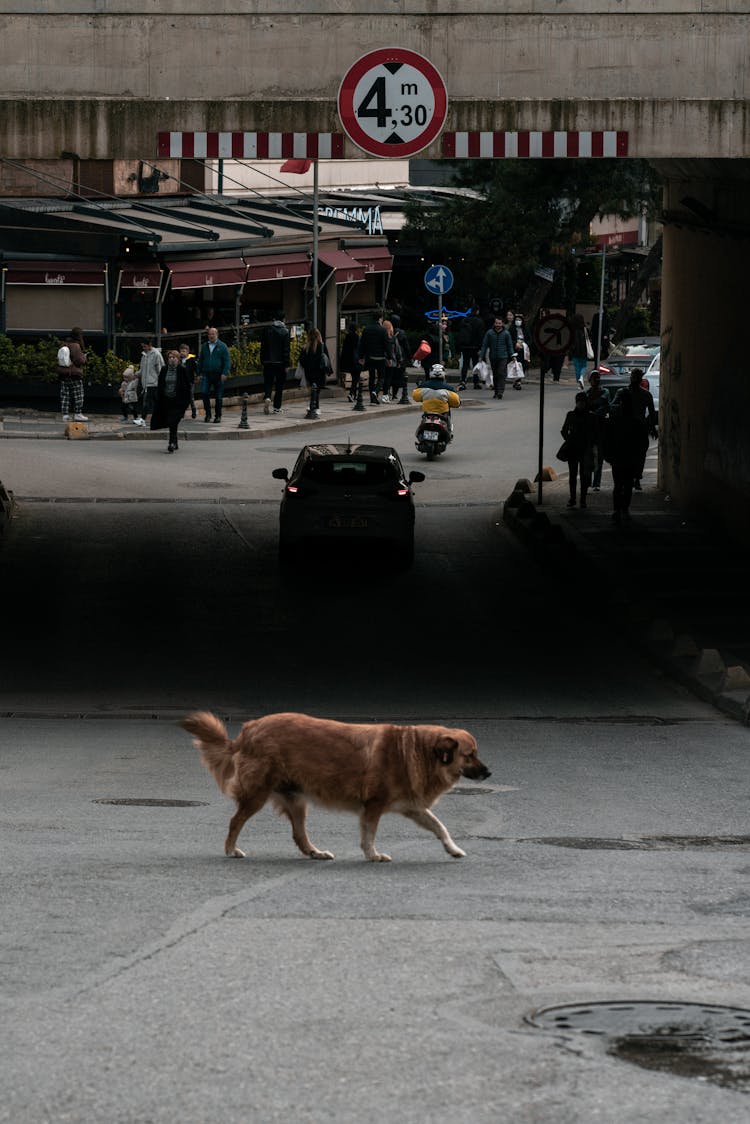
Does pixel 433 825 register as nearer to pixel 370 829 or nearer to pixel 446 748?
pixel 370 829

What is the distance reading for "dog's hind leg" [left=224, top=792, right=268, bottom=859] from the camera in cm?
965

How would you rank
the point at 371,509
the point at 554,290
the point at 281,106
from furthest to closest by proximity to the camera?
1. the point at 554,290
2. the point at 371,509
3. the point at 281,106

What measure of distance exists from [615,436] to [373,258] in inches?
952

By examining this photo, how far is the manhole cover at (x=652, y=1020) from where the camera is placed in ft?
22.6

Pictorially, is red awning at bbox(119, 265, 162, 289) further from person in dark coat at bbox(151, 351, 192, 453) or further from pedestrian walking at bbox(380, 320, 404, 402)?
pedestrian walking at bbox(380, 320, 404, 402)

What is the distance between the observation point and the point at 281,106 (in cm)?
1653

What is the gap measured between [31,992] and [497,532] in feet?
67.4

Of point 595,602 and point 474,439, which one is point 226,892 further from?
point 474,439

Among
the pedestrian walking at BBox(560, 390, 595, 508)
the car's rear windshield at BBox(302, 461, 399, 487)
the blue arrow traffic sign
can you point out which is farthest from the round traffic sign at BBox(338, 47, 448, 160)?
the blue arrow traffic sign

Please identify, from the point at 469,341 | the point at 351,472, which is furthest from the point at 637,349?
the point at 351,472

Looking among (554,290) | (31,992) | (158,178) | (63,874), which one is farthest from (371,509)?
(554,290)

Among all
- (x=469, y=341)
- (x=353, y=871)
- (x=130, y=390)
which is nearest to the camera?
(x=353, y=871)

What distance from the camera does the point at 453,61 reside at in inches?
645

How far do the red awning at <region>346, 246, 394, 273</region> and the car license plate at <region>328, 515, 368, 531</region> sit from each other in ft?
87.1
